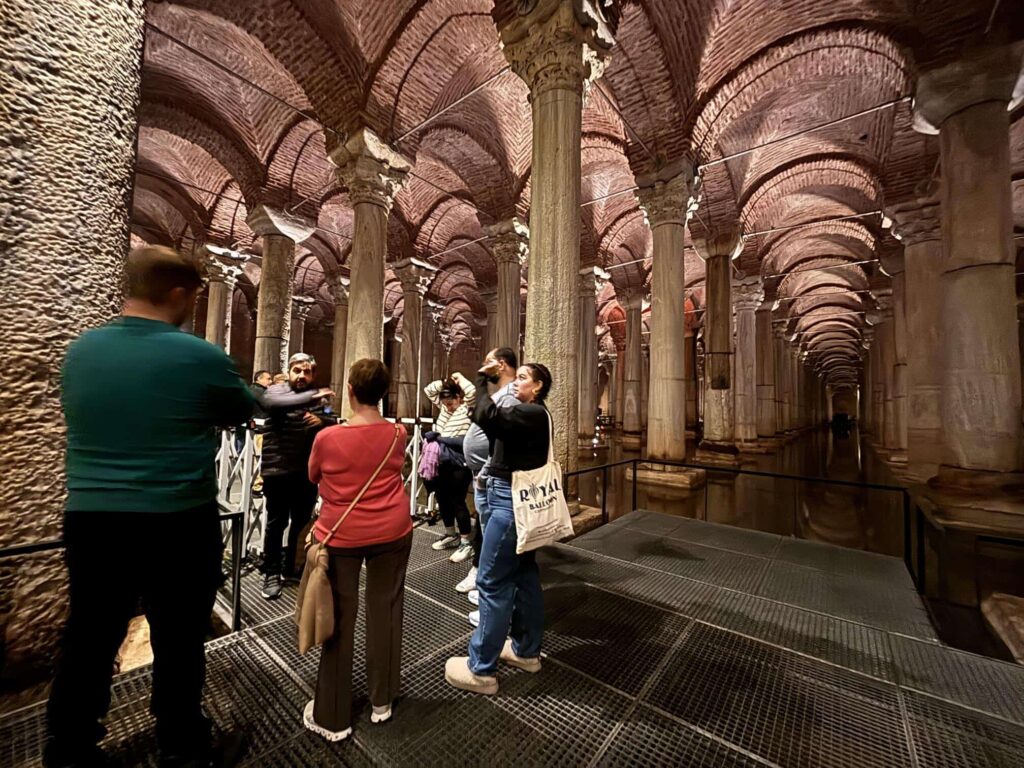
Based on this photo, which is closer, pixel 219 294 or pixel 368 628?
pixel 368 628

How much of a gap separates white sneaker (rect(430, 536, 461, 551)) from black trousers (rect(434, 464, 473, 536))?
0.23 meters

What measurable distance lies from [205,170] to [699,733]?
14488mm

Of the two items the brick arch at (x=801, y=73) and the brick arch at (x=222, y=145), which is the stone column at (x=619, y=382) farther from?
the brick arch at (x=222, y=145)

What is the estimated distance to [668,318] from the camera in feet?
24.5

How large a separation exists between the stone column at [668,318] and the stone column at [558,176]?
3.49 metres

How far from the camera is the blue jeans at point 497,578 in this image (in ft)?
6.07

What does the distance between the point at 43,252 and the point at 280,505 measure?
6.31ft

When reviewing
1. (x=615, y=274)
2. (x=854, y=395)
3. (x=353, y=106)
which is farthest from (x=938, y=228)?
(x=854, y=395)

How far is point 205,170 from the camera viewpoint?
10828 millimetres

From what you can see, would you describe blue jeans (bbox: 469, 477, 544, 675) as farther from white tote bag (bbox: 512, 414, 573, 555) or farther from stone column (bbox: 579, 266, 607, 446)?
stone column (bbox: 579, 266, 607, 446)

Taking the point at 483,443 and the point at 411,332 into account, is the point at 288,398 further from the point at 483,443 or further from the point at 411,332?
the point at 411,332

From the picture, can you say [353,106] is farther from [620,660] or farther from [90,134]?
[620,660]

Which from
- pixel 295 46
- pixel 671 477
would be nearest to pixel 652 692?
pixel 671 477

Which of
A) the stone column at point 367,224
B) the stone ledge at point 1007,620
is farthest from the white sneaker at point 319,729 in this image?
the stone column at point 367,224
